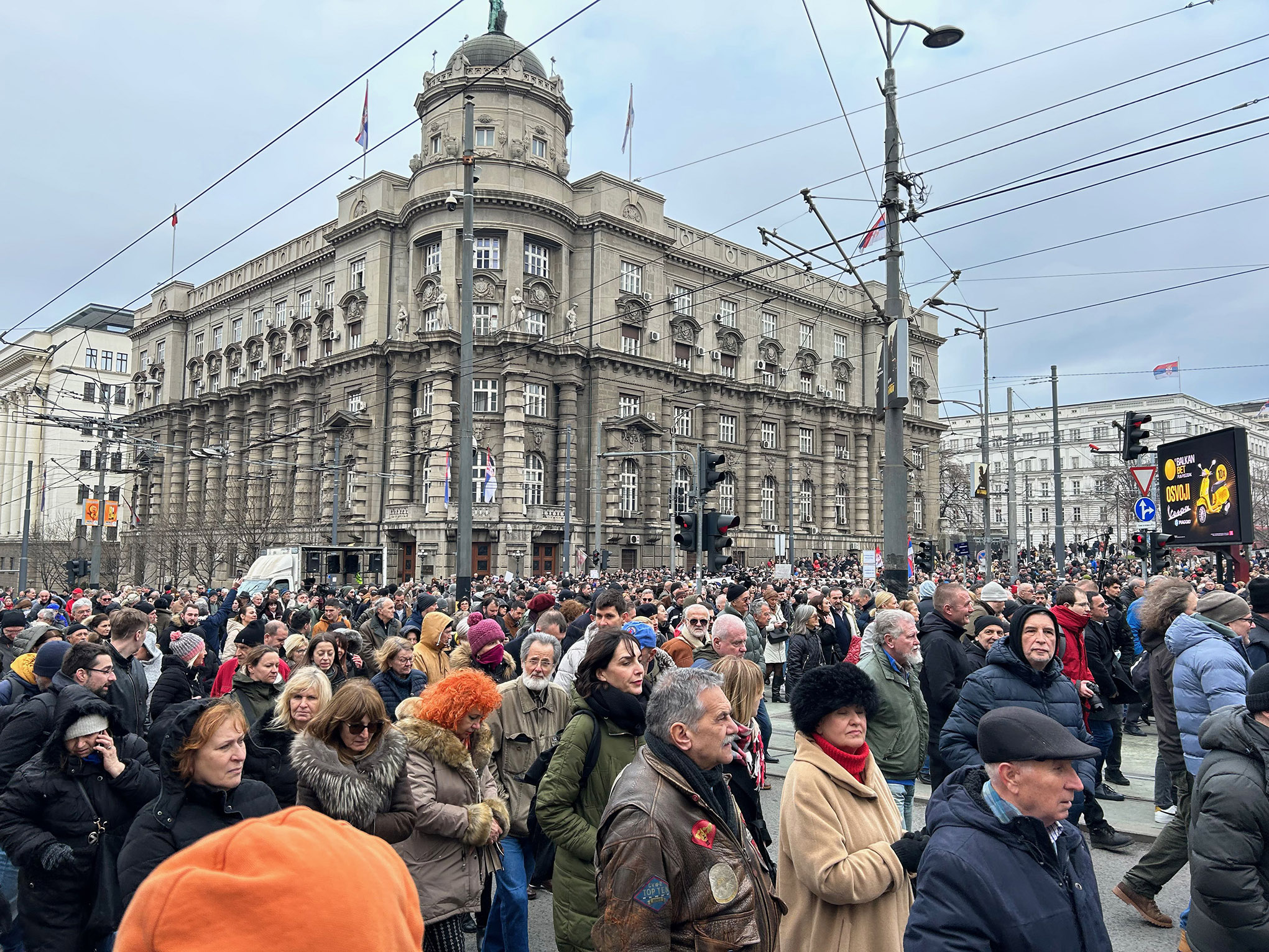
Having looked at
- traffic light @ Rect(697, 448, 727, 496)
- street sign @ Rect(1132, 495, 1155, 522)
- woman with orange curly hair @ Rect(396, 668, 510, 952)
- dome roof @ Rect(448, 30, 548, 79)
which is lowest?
woman with orange curly hair @ Rect(396, 668, 510, 952)

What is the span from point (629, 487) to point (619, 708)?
43024mm

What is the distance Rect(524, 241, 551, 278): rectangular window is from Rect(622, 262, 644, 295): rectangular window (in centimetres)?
458

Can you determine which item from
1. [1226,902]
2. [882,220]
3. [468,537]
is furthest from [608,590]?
[882,220]

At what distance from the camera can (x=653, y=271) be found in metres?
49.7

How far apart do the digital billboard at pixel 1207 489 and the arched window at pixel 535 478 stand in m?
31.6

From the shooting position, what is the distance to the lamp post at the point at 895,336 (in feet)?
44.0

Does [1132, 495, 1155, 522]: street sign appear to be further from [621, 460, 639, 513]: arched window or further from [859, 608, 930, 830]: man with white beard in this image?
[621, 460, 639, 513]: arched window

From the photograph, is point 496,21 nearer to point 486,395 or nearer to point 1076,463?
point 486,395

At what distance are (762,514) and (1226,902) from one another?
53.8 metres

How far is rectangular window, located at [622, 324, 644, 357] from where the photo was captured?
47.9 meters

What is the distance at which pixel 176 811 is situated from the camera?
3.78 meters

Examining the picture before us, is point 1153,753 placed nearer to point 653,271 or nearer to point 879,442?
point 653,271

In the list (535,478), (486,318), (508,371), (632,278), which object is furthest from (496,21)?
(535,478)

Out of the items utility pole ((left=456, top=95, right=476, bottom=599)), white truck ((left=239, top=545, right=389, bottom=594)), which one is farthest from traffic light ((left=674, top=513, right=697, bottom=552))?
white truck ((left=239, top=545, right=389, bottom=594))
